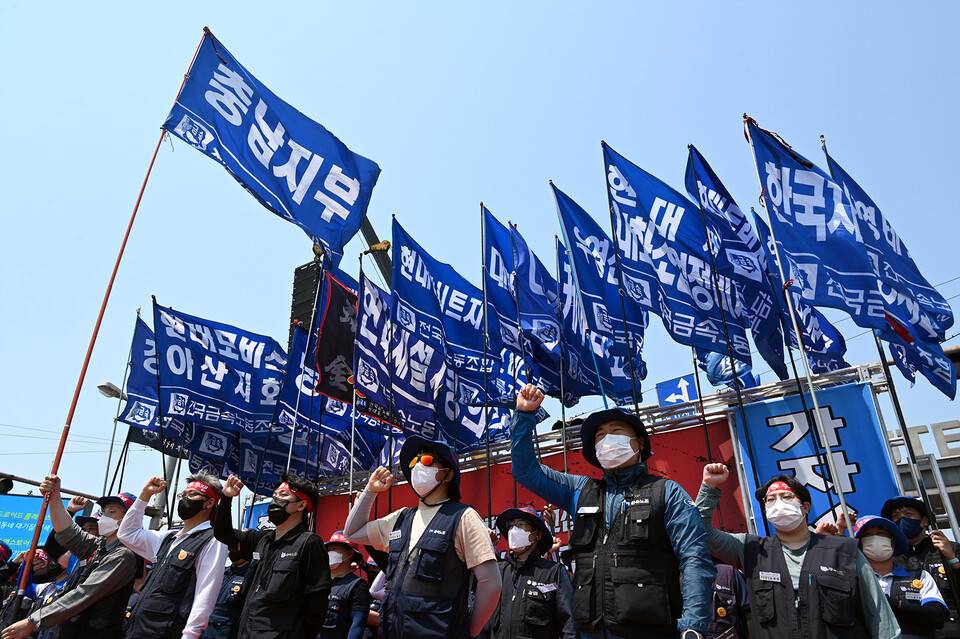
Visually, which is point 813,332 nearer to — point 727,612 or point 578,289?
point 578,289

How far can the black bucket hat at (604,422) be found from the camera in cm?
344

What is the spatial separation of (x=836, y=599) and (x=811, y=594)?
11 cm

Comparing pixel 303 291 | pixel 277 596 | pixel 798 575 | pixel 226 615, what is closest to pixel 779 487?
pixel 798 575

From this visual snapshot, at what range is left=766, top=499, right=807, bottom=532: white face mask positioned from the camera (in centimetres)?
350

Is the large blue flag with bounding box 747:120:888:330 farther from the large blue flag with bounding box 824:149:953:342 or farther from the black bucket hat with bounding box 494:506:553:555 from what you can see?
the black bucket hat with bounding box 494:506:553:555

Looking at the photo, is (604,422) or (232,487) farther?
(232,487)

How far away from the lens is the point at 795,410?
28.8ft

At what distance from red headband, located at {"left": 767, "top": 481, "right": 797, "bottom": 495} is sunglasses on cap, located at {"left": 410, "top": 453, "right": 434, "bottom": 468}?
76.9 inches

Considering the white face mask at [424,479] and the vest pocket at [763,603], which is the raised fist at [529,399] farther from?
the vest pocket at [763,603]

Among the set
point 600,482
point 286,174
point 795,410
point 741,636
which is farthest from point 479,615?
point 795,410

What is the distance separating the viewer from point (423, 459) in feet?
12.5

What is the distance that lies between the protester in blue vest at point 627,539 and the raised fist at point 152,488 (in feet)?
9.27

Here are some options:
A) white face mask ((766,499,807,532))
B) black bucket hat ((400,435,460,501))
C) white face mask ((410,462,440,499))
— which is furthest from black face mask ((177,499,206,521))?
white face mask ((766,499,807,532))

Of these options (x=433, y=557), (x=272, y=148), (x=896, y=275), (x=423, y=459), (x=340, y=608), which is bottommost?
(x=340, y=608)
